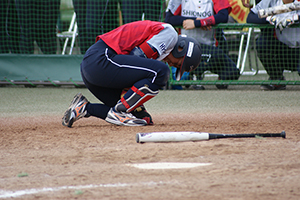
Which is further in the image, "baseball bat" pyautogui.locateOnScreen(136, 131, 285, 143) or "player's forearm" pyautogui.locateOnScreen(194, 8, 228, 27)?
"player's forearm" pyautogui.locateOnScreen(194, 8, 228, 27)

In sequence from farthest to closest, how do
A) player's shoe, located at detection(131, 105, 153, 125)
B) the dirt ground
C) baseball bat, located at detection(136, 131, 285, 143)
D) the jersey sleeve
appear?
player's shoe, located at detection(131, 105, 153, 125) → the jersey sleeve → baseball bat, located at detection(136, 131, 285, 143) → the dirt ground

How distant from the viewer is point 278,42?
6.37 metres

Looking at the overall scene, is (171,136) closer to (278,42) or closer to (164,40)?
(164,40)

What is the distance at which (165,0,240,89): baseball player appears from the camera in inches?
245

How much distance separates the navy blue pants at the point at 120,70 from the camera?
3.36 meters

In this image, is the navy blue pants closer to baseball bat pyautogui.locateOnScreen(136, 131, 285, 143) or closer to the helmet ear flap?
the helmet ear flap

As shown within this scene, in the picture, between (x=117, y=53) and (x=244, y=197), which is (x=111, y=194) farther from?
(x=117, y=53)

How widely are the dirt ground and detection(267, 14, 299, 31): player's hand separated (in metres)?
2.89

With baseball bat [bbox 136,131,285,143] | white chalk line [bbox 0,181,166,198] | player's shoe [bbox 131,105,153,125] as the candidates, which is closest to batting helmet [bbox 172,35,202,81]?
player's shoe [bbox 131,105,153,125]

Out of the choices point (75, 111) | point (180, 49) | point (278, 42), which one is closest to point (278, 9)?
point (278, 42)

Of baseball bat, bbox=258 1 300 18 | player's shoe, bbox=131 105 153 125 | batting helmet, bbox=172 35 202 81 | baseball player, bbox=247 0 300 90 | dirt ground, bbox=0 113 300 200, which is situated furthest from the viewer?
baseball player, bbox=247 0 300 90

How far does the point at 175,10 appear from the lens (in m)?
6.40

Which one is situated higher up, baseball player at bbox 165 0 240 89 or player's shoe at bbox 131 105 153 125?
baseball player at bbox 165 0 240 89

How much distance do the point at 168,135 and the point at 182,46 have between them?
1.03 meters
